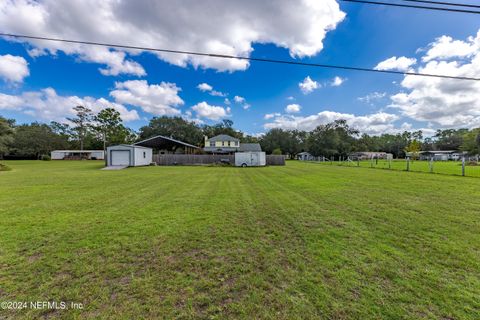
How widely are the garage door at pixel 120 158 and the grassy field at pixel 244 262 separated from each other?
19145 mm

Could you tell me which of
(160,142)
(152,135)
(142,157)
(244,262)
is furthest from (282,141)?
(244,262)

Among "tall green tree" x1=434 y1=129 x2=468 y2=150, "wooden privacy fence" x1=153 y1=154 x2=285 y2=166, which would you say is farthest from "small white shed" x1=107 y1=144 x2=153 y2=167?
"tall green tree" x1=434 y1=129 x2=468 y2=150

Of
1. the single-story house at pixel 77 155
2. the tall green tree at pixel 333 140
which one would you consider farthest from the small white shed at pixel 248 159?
the single-story house at pixel 77 155

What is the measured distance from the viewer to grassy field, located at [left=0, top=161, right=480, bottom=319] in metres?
2.00

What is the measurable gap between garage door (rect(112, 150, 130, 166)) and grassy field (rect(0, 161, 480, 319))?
19.1m

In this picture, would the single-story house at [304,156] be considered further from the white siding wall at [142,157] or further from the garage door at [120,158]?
the garage door at [120,158]

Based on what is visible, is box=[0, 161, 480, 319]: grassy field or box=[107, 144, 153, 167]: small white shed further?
box=[107, 144, 153, 167]: small white shed

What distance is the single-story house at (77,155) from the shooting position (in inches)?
1847

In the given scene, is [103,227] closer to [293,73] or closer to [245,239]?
[245,239]

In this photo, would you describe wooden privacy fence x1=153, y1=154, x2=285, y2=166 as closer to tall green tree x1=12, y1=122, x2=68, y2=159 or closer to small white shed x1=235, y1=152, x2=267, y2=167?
small white shed x1=235, y1=152, x2=267, y2=167

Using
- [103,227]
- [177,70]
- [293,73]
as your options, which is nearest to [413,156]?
[293,73]

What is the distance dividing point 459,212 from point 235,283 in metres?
6.06

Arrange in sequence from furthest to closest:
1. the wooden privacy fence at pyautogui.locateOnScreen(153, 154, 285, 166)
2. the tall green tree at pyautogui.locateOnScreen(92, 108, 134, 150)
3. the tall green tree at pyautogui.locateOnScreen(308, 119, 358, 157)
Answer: the tall green tree at pyautogui.locateOnScreen(308, 119, 358, 157), the tall green tree at pyautogui.locateOnScreen(92, 108, 134, 150), the wooden privacy fence at pyautogui.locateOnScreen(153, 154, 285, 166)

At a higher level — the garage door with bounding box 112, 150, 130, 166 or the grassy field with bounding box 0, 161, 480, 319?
the garage door with bounding box 112, 150, 130, 166
